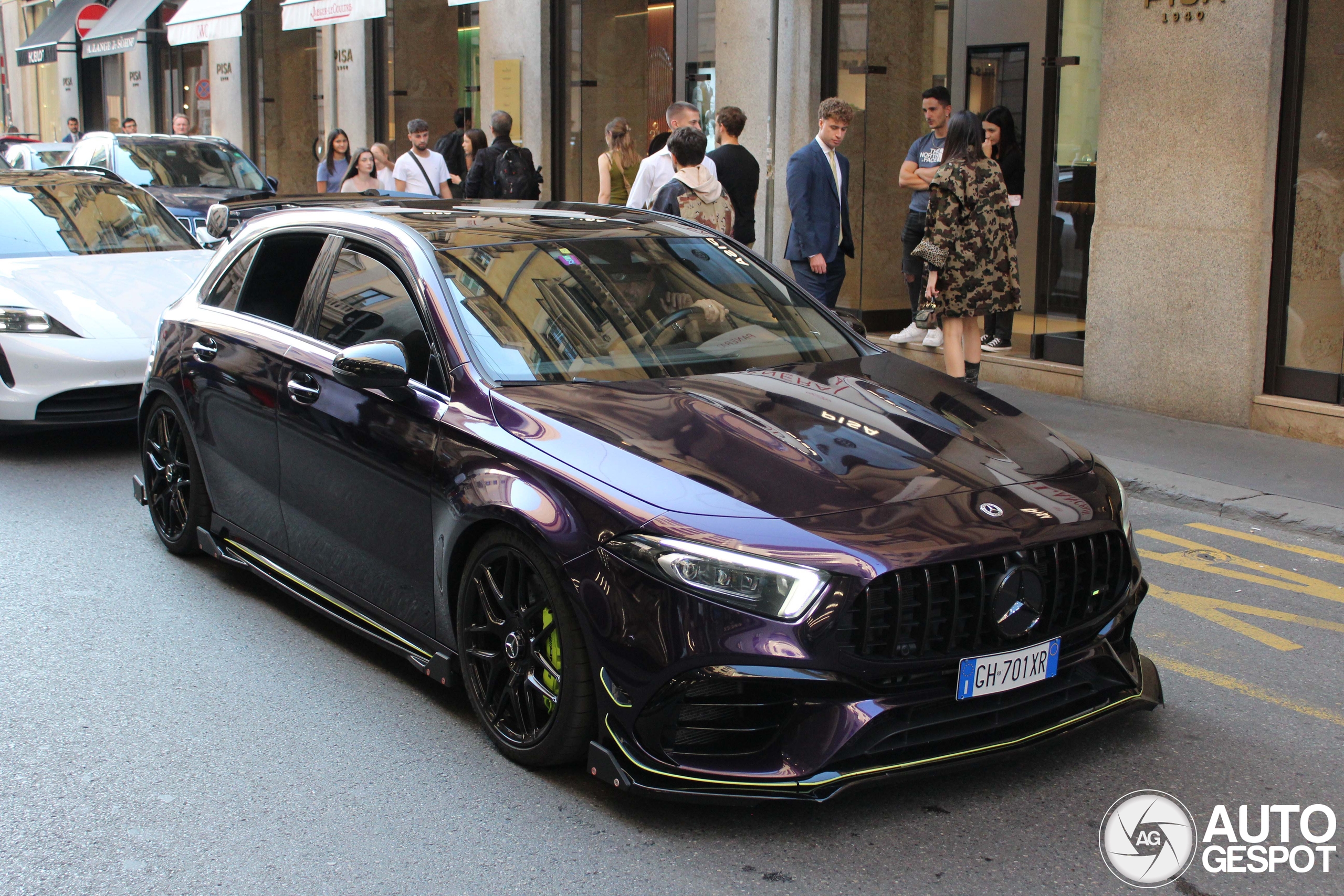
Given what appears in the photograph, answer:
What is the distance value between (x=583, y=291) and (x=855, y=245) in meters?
9.24

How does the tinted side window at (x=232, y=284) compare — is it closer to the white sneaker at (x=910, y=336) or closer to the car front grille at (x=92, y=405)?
the car front grille at (x=92, y=405)

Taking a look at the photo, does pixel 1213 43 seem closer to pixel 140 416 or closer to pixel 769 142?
pixel 769 142

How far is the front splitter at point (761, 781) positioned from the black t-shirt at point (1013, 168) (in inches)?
351

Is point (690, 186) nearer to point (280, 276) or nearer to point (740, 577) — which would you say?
point (280, 276)

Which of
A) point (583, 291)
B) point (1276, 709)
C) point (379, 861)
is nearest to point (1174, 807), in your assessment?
point (1276, 709)

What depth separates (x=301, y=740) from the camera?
430 centimetres

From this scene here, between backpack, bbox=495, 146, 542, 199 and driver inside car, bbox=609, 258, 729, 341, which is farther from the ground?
backpack, bbox=495, 146, 542, 199

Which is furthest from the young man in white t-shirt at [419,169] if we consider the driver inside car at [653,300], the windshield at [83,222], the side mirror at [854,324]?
the driver inside car at [653,300]

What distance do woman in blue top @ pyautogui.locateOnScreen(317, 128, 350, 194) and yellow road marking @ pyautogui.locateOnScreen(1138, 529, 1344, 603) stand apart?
47.1 ft

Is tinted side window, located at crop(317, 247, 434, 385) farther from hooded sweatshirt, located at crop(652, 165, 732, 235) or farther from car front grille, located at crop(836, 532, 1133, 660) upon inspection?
hooded sweatshirt, located at crop(652, 165, 732, 235)

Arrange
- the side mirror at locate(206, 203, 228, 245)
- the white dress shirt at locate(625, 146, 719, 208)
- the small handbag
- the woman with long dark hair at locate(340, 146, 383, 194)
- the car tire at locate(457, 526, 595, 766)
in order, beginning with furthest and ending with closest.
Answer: the woman with long dark hair at locate(340, 146, 383, 194)
the white dress shirt at locate(625, 146, 719, 208)
the side mirror at locate(206, 203, 228, 245)
the small handbag
the car tire at locate(457, 526, 595, 766)

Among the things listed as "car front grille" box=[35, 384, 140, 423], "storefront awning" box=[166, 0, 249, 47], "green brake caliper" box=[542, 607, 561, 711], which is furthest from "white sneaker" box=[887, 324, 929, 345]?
"storefront awning" box=[166, 0, 249, 47]

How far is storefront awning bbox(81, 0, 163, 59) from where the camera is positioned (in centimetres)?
2989

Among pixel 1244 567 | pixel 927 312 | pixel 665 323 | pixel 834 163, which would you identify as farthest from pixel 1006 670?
pixel 834 163
